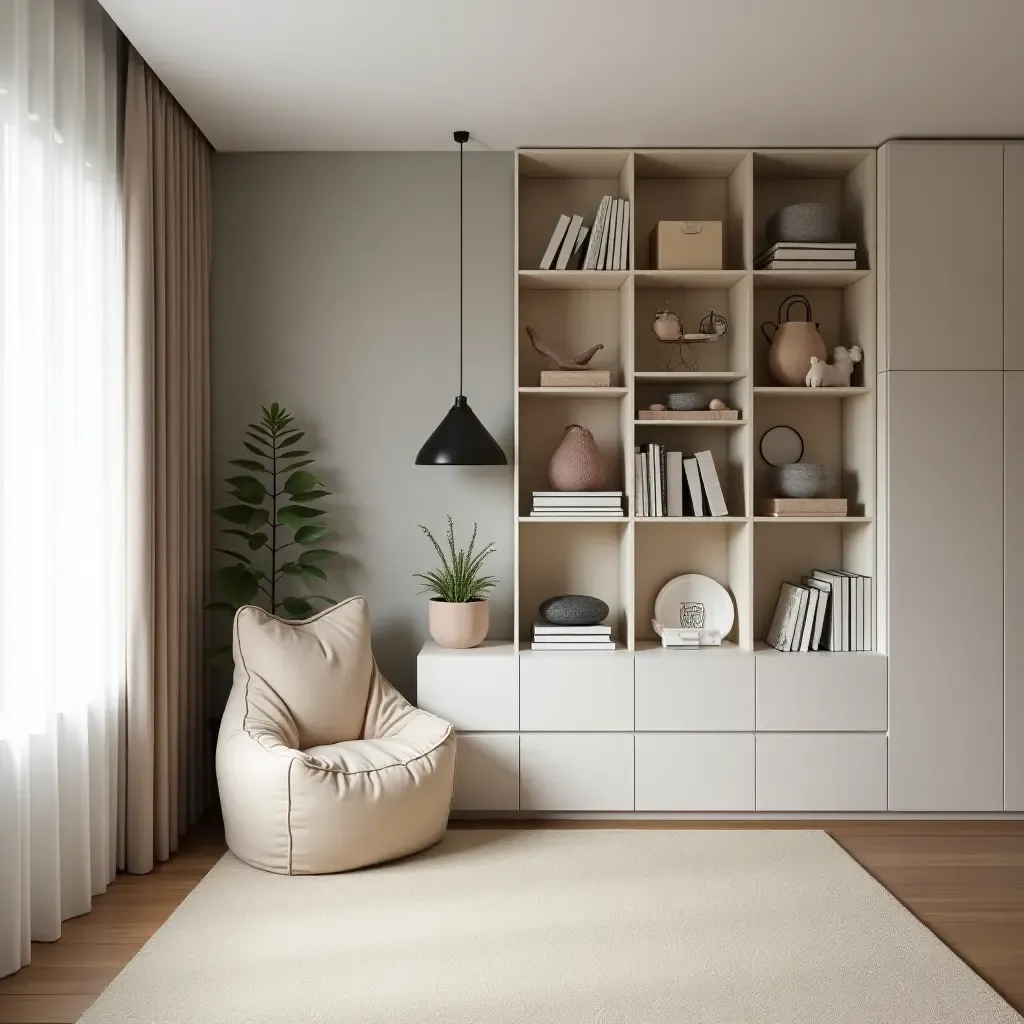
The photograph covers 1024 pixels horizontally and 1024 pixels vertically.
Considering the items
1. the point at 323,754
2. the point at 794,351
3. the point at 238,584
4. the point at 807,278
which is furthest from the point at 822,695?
the point at 238,584

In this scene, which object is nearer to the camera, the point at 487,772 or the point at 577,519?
the point at 487,772

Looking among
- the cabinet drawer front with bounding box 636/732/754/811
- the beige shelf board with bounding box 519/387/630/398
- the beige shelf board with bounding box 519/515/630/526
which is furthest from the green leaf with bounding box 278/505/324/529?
the cabinet drawer front with bounding box 636/732/754/811

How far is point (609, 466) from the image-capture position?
161 inches

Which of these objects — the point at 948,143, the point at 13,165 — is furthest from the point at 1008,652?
the point at 13,165

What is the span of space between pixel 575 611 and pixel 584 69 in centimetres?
193

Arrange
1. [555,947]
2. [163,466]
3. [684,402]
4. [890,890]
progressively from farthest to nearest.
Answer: [684,402] → [163,466] → [890,890] → [555,947]

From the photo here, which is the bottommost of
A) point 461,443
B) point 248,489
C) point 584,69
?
point 248,489

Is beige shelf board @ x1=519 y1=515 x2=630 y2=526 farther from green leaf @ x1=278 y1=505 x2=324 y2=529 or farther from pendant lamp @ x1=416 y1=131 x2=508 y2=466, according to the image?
green leaf @ x1=278 y1=505 x2=324 y2=529

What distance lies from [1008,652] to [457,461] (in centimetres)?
222

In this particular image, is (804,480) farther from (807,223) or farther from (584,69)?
(584,69)

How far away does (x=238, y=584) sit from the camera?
144 inches

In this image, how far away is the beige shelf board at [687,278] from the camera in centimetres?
377

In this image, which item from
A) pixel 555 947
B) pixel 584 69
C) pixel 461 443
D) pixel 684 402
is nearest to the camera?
pixel 555 947

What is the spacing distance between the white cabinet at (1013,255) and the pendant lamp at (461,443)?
1.98 metres
